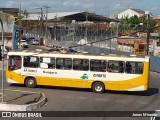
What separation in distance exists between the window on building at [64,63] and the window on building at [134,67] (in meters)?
3.93

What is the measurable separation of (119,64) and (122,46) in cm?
4530

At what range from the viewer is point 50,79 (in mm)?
26062

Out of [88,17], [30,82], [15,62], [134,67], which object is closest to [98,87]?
[134,67]

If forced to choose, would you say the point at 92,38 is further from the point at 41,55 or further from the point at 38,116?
the point at 38,116

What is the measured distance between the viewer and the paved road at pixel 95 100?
65.2 ft

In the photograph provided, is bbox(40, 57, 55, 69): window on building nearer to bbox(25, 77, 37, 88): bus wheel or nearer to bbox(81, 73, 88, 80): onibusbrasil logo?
bbox(25, 77, 37, 88): bus wheel

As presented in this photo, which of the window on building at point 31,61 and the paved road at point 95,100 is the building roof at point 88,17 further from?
the paved road at point 95,100

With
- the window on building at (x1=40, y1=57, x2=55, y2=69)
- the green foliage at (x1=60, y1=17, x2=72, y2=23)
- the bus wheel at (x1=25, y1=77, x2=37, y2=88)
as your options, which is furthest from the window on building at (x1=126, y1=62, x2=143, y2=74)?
the green foliage at (x1=60, y1=17, x2=72, y2=23)

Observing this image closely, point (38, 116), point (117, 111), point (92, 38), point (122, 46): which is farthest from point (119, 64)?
point (92, 38)

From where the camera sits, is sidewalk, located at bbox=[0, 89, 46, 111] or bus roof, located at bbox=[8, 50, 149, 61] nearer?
sidewalk, located at bbox=[0, 89, 46, 111]

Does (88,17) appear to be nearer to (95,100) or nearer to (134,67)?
(134,67)

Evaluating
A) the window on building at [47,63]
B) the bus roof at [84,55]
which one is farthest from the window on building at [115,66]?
the window on building at [47,63]

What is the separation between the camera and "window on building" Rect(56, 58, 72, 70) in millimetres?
25641

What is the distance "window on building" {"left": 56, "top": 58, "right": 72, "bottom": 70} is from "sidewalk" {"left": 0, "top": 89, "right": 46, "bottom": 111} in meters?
4.26
